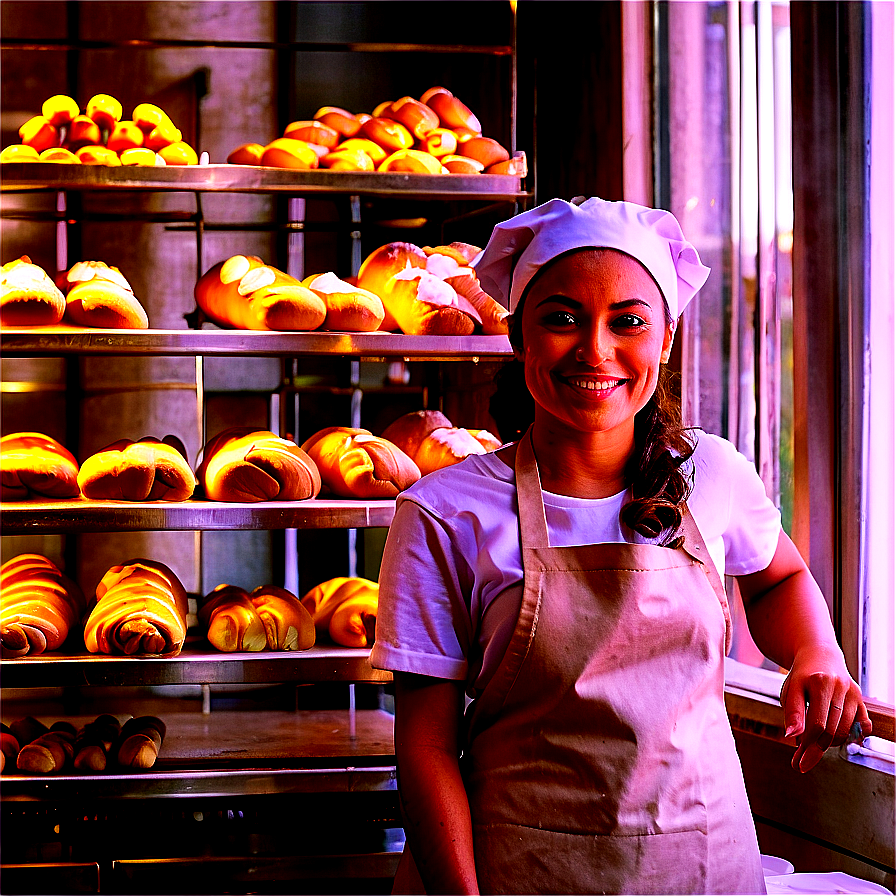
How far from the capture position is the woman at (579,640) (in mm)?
1054

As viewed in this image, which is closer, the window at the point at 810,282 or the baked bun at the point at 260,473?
the window at the point at 810,282

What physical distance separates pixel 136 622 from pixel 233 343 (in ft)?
1.85

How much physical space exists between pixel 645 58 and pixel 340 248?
0.98 meters

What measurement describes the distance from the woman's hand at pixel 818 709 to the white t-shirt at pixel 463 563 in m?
0.17

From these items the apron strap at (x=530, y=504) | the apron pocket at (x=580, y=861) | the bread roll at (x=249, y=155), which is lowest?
the apron pocket at (x=580, y=861)

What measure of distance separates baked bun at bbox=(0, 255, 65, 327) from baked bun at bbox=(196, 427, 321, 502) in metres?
0.43

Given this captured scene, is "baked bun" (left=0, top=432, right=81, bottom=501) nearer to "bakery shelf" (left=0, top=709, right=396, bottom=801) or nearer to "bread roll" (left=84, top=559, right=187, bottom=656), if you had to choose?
"bread roll" (left=84, top=559, right=187, bottom=656)

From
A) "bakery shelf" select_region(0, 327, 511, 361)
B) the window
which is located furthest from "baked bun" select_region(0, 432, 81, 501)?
the window

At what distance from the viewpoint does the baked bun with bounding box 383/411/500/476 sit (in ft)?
6.87

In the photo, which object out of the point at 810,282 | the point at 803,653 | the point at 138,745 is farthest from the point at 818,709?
the point at 138,745

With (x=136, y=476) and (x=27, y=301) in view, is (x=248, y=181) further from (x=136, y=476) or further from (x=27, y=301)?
(x=136, y=476)

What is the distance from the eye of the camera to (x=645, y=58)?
2.42m

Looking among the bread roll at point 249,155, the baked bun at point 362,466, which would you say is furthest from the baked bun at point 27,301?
the baked bun at point 362,466

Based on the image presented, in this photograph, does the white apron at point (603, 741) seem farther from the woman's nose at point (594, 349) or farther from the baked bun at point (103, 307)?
the baked bun at point (103, 307)
